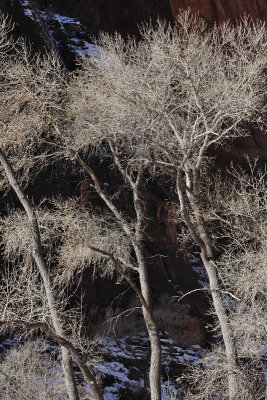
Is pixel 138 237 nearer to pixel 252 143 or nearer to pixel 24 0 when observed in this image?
pixel 252 143

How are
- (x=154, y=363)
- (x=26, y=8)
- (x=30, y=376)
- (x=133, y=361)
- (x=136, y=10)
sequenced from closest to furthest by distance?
1. (x=154, y=363)
2. (x=30, y=376)
3. (x=133, y=361)
4. (x=26, y=8)
5. (x=136, y=10)

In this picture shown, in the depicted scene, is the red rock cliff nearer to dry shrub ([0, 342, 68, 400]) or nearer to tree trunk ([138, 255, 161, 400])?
dry shrub ([0, 342, 68, 400])

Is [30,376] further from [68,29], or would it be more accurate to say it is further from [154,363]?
[68,29]

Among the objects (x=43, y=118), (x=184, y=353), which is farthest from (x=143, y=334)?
(x=43, y=118)

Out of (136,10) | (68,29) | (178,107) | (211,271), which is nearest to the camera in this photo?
(178,107)

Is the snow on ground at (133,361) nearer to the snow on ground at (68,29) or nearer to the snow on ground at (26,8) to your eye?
the snow on ground at (68,29)

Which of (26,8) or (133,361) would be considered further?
(26,8)

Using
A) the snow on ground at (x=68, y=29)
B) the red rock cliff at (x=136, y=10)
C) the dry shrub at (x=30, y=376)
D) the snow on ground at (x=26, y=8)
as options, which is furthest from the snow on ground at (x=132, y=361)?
the red rock cliff at (x=136, y=10)

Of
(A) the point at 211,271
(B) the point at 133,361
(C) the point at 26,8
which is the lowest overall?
(B) the point at 133,361

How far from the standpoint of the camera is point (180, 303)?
15.7m

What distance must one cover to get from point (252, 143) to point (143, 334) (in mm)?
10154

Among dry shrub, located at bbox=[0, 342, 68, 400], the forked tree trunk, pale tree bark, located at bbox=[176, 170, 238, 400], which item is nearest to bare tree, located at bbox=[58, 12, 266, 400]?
pale tree bark, located at bbox=[176, 170, 238, 400]

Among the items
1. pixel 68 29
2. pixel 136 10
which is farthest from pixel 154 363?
pixel 136 10

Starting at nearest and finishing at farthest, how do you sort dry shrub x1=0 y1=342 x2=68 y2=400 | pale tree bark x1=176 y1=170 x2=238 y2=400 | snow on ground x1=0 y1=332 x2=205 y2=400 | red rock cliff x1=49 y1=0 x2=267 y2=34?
pale tree bark x1=176 y1=170 x2=238 y2=400
dry shrub x1=0 y1=342 x2=68 y2=400
snow on ground x1=0 y1=332 x2=205 y2=400
red rock cliff x1=49 y1=0 x2=267 y2=34
